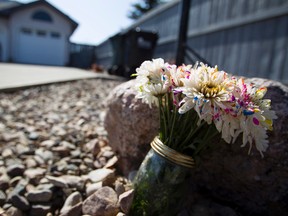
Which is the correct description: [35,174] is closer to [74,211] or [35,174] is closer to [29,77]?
[74,211]

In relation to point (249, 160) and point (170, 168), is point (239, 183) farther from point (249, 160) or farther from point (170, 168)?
point (170, 168)

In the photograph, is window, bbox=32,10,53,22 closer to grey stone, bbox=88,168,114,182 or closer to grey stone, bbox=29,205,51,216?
grey stone, bbox=88,168,114,182

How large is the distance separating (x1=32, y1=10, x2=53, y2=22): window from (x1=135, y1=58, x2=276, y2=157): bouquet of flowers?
18.2 metres

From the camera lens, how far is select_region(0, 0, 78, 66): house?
1664cm

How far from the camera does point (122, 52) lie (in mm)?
8430

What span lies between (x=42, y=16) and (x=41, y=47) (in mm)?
1915

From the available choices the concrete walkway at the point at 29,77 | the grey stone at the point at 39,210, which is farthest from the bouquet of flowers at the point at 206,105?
the concrete walkway at the point at 29,77

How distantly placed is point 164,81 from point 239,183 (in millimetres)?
690

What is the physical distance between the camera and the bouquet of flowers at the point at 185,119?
0.96m

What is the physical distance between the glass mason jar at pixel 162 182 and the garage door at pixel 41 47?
1767 centimetres

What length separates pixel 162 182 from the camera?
115cm

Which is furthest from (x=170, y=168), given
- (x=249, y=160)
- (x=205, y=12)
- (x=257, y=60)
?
(x=205, y=12)

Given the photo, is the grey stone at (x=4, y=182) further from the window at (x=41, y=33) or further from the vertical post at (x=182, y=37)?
the window at (x=41, y=33)

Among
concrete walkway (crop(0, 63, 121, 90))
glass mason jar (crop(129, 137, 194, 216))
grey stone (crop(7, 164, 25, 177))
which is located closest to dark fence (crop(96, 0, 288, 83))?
concrete walkway (crop(0, 63, 121, 90))
